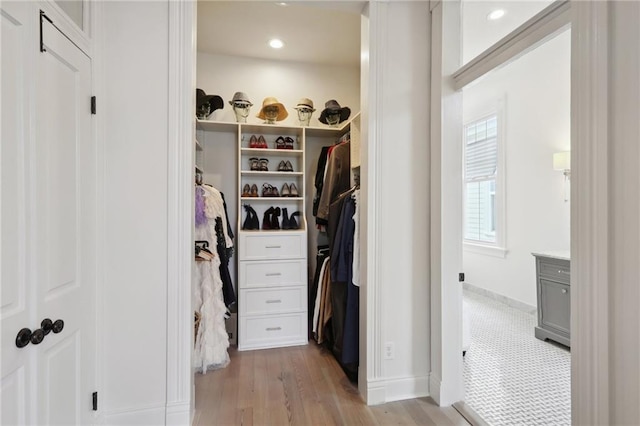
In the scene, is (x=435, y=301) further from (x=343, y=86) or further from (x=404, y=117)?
(x=343, y=86)

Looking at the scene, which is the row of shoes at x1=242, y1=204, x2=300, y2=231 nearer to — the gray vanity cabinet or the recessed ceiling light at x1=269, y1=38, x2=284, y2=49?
the recessed ceiling light at x1=269, y1=38, x2=284, y2=49

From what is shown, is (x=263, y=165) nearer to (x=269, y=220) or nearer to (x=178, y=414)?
(x=269, y=220)

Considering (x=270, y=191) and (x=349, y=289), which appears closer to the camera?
(x=349, y=289)

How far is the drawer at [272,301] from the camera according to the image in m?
2.81

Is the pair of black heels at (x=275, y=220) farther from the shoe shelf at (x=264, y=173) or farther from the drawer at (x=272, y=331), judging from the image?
the drawer at (x=272, y=331)

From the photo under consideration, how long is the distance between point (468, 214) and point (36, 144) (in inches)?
202

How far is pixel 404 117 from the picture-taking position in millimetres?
2086

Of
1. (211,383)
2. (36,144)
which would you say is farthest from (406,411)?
(36,144)

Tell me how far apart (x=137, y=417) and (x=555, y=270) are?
11.3 feet

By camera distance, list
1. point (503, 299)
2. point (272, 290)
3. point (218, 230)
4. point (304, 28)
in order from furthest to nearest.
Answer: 1. point (503, 299)
2. point (272, 290)
3. point (304, 28)
4. point (218, 230)

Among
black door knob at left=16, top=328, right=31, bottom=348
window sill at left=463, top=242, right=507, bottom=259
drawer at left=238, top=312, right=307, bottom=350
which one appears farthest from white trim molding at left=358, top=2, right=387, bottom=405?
window sill at left=463, top=242, right=507, bottom=259

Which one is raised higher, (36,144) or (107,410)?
(36,144)

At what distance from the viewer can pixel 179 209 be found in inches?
68.8

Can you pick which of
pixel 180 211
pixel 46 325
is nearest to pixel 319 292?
pixel 180 211
